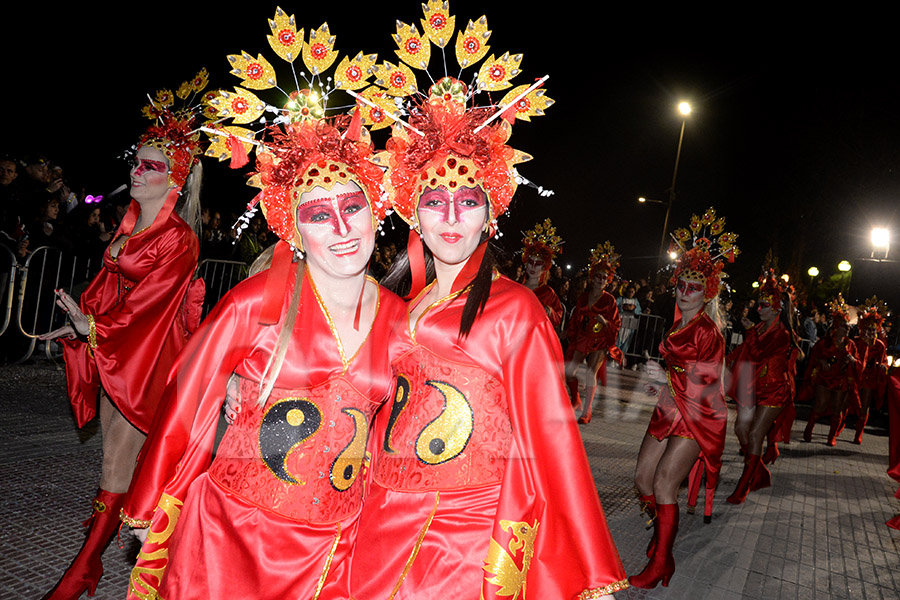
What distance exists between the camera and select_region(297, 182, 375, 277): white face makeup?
7.73 ft

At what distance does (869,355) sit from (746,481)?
6734 millimetres

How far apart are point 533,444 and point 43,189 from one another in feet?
24.9

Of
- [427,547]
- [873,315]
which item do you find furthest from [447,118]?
[873,315]

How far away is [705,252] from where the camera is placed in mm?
5441

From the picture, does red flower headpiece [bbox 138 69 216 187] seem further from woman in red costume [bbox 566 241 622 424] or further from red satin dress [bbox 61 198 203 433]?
woman in red costume [bbox 566 241 622 424]

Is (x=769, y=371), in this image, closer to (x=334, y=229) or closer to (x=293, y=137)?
(x=334, y=229)

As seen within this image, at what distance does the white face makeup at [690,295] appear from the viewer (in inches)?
199

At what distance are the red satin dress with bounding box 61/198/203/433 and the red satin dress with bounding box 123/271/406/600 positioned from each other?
147 centimetres

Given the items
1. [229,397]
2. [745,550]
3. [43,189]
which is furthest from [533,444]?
[43,189]

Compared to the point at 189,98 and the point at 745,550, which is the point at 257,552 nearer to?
the point at 189,98

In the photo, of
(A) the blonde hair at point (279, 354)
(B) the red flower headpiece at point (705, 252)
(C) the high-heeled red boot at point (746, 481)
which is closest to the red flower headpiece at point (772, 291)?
(B) the red flower headpiece at point (705, 252)

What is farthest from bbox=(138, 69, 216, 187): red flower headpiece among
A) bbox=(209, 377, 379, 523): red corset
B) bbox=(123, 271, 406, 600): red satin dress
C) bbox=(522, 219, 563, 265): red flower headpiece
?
bbox=(522, 219, 563, 265): red flower headpiece

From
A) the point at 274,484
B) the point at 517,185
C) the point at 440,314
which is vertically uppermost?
the point at 517,185

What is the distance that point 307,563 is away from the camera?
2061 mm
